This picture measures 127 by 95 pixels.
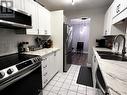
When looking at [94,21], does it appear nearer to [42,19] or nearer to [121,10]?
[121,10]

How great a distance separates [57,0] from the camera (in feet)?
8.48

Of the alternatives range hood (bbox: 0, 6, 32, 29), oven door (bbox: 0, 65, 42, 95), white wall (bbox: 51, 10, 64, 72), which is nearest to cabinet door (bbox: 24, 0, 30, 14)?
range hood (bbox: 0, 6, 32, 29)

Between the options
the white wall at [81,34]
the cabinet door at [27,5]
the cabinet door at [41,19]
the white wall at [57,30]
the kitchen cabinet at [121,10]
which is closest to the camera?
the kitchen cabinet at [121,10]

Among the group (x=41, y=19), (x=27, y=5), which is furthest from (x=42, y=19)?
(x=27, y=5)

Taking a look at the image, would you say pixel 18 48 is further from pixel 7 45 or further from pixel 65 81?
pixel 65 81

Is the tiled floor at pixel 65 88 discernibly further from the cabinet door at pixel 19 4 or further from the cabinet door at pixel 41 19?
the cabinet door at pixel 19 4

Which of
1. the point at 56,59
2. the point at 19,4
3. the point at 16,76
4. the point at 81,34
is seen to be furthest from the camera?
the point at 81,34

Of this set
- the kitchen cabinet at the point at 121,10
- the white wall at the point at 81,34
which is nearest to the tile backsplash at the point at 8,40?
the kitchen cabinet at the point at 121,10

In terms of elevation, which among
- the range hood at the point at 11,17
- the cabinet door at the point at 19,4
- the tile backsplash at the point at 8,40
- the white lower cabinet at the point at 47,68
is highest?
the cabinet door at the point at 19,4

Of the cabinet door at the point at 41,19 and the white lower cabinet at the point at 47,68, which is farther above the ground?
the cabinet door at the point at 41,19

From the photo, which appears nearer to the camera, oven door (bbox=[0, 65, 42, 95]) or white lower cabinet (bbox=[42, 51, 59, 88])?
oven door (bbox=[0, 65, 42, 95])

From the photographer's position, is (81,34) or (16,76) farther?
(81,34)

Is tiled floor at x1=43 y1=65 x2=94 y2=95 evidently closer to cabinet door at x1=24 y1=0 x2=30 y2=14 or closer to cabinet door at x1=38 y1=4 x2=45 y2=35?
cabinet door at x1=38 y1=4 x2=45 y2=35

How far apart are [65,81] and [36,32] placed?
5.19 ft
